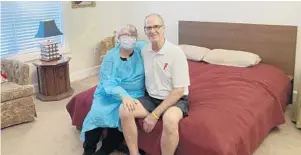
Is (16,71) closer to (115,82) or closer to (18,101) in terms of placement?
(18,101)

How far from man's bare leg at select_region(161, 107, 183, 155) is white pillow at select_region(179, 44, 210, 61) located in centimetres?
177

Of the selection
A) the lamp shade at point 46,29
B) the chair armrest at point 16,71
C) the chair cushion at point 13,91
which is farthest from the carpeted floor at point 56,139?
the lamp shade at point 46,29

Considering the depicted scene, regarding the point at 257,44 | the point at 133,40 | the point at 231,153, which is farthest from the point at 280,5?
the point at 231,153

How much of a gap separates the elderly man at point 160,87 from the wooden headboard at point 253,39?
172cm

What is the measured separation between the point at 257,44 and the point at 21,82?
105 inches

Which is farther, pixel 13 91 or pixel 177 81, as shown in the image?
pixel 13 91

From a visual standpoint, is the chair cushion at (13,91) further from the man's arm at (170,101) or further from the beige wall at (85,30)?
the man's arm at (170,101)

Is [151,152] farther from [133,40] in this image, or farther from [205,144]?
[133,40]

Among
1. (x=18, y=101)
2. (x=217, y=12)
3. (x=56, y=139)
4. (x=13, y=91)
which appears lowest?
(x=56, y=139)

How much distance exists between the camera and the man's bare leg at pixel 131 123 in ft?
8.14

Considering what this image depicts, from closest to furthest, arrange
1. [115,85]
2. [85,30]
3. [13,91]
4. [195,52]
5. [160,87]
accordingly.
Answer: [160,87]
[115,85]
[13,91]
[195,52]
[85,30]

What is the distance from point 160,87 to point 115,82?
1.25ft

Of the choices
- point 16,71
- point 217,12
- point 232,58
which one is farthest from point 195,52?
point 16,71

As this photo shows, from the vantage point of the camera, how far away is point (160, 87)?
2.60 metres
